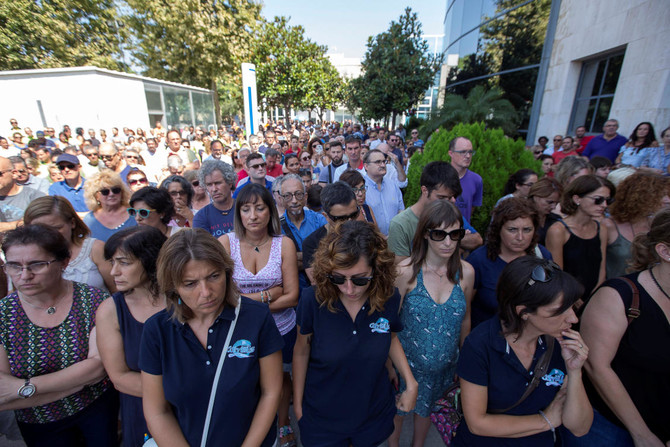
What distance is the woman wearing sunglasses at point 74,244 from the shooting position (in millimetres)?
2508

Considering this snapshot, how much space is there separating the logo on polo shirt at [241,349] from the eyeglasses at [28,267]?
53.7 inches

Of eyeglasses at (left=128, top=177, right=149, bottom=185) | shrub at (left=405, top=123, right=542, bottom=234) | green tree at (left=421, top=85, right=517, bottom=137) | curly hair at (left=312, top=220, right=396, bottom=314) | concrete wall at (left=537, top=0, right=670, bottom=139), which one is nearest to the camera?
curly hair at (left=312, top=220, right=396, bottom=314)

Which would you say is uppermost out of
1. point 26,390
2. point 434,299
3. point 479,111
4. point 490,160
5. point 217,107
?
point 217,107

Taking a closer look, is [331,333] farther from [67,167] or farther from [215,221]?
[67,167]

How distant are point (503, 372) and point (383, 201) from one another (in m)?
2.98

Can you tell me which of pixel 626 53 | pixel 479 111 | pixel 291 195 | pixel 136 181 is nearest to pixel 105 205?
pixel 136 181

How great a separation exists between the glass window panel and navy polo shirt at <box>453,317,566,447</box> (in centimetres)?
1889

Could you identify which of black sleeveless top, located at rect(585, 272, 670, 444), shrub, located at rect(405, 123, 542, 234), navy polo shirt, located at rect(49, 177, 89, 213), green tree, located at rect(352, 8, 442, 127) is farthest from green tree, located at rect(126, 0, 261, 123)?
black sleeveless top, located at rect(585, 272, 670, 444)

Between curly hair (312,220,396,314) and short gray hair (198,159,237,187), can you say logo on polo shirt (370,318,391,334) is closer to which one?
curly hair (312,220,396,314)

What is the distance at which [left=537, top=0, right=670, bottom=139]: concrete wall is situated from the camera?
21.9 feet

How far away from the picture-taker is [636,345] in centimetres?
173

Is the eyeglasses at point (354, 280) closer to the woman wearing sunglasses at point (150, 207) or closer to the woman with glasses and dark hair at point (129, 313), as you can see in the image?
the woman with glasses and dark hair at point (129, 313)

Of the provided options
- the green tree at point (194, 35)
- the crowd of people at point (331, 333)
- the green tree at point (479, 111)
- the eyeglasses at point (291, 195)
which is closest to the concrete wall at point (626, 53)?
the green tree at point (479, 111)

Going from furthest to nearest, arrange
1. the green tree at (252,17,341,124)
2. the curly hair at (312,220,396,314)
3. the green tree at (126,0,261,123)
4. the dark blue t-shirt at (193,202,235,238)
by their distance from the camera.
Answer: the green tree at (126,0,261,123) → the green tree at (252,17,341,124) → the dark blue t-shirt at (193,202,235,238) → the curly hair at (312,220,396,314)
